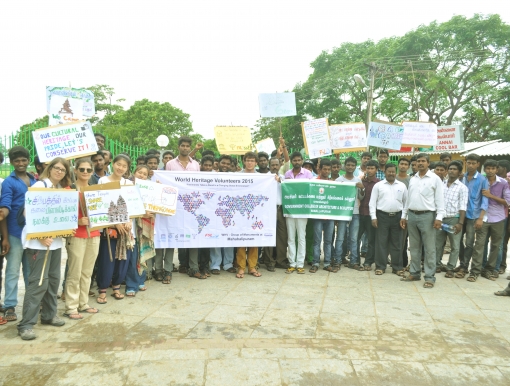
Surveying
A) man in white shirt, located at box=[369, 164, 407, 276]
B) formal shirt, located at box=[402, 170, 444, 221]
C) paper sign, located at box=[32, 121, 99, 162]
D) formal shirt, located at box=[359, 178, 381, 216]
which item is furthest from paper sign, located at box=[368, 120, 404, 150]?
paper sign, located at box=[32, 121, 99, 162]

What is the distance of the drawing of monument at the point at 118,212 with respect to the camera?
4723mm

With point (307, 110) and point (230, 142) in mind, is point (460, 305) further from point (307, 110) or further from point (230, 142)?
point (307, 110)

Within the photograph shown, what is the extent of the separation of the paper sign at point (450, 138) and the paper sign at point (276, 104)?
5.64 meters

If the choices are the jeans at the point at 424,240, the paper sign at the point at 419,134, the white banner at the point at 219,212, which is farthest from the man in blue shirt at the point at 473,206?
the white banner at the point at 219,212

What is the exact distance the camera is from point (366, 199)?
709 centimetres

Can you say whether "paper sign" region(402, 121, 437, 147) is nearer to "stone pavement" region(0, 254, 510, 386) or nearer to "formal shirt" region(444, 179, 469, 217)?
"formal shirt" region(444, 179, 469, 217)

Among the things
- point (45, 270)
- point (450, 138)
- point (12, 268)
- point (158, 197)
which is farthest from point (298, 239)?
point (450, 138)

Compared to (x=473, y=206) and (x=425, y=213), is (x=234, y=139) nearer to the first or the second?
(x=425, y=213)

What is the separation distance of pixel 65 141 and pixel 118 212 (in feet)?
4.46

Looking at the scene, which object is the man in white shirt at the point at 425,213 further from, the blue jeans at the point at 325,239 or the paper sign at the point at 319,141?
the paper sign at the point at 319,141

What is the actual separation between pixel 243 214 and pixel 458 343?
138 inches

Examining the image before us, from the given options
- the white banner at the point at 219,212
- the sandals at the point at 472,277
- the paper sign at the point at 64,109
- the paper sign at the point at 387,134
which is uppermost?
the paper sign at the point at 64,109

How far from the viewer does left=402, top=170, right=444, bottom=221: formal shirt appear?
6199 millimetres

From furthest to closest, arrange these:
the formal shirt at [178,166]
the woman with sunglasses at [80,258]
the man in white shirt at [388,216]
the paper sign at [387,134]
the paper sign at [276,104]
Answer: the paper sign at [387,134] → the paper sign at [276,104] → the man in white shirt at [388,216] → the formal shirt at [178,166] → the woman with sunglasses at [80,258]
